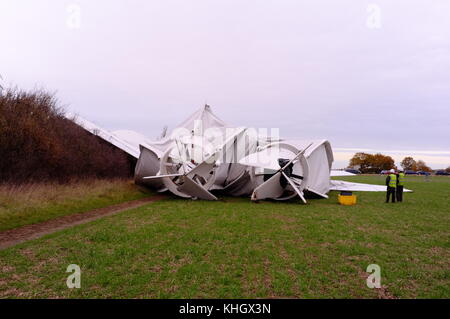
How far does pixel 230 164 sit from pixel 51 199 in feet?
25.6

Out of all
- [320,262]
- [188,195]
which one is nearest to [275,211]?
[188,195]

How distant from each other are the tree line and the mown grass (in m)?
0.71

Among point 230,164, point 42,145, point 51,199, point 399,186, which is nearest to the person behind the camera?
point 51,199

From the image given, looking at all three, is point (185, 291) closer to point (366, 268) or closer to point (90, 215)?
point (366, 268)

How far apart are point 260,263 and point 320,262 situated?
3.03ft

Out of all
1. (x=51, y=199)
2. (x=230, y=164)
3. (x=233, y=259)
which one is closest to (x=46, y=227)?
(x=51, y=199)

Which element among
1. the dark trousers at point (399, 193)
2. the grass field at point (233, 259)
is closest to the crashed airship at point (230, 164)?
the dark trousers at point (399, 193)

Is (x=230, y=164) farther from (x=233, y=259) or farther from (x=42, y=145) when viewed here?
(x=233, y=259)

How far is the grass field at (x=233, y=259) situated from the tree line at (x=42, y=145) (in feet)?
16.5

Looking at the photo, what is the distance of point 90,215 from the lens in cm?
870

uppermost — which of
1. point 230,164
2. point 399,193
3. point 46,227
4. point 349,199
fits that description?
point 230,164

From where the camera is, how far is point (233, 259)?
461 cm

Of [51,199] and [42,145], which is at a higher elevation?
[42,145]

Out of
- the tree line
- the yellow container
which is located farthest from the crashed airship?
the tree line
